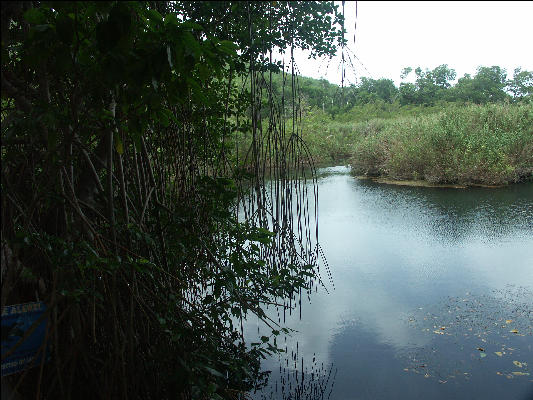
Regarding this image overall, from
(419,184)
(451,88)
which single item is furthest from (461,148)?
(451,88)

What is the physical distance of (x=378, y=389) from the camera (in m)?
2.50

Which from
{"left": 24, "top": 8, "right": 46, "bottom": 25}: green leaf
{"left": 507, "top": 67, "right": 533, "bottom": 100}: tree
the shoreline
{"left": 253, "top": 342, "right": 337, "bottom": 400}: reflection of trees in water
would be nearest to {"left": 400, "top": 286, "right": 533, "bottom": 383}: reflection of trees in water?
{"left": 253, "top": 342, "right": 337, "bottom": 400}: reflection of trees in water

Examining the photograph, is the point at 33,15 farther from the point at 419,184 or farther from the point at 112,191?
the point at 419,184

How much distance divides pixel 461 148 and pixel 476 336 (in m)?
6.45

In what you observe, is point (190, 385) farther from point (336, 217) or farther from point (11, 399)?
point (336, 217)

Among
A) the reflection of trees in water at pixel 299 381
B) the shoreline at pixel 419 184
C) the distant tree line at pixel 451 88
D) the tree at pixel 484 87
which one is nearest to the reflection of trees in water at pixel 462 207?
the shoreline at pixel 419 184

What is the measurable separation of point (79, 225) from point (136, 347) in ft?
1.51

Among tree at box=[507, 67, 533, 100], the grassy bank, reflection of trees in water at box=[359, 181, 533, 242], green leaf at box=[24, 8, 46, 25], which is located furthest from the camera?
tree at box=[507, 67, 533, 100]

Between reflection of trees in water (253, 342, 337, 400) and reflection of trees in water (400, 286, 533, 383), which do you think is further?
reflection of trees in water (400, 286, 533, 383)

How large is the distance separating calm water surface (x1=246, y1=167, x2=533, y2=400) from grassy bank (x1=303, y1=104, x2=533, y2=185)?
84.8 inches

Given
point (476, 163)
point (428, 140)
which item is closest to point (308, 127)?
point (428, 140)

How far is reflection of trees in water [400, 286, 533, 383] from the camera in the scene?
8.52ft

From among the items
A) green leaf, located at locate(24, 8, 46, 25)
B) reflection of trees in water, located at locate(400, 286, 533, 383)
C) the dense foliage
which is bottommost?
reflection of trees in water, located at locate(400, 286, 533, 383)

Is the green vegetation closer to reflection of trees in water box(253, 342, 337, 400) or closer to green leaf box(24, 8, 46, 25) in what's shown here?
reflection of trees in water box(253, 342, 337, 400)
